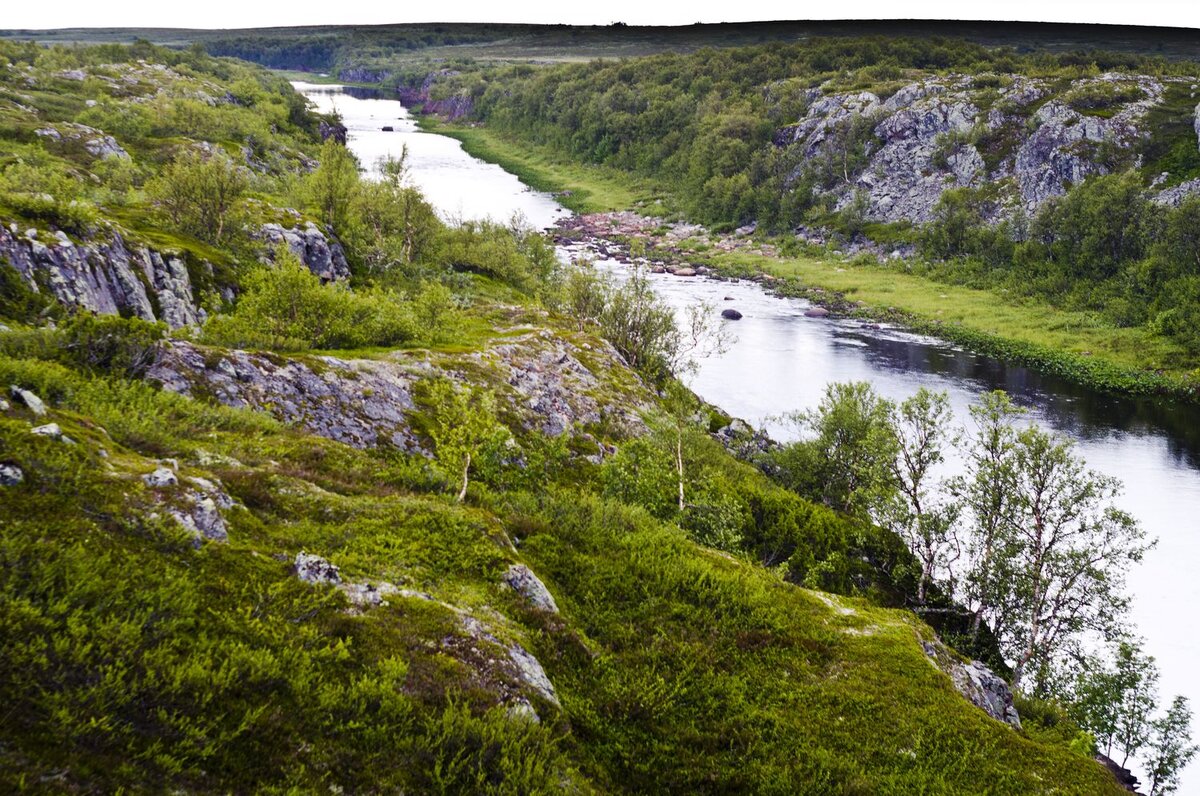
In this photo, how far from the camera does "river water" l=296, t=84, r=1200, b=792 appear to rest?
143 feet

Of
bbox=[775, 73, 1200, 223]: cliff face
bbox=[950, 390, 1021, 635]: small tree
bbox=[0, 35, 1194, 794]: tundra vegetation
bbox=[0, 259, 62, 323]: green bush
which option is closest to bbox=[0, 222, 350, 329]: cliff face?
bbox=[0, 259, 62, 323]: green bush

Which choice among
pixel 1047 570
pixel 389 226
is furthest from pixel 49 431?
pixel 389 226

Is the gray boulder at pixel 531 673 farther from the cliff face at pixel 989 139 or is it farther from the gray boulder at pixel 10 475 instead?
the cliff face at pixel 989 139

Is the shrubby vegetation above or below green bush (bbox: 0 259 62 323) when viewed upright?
below

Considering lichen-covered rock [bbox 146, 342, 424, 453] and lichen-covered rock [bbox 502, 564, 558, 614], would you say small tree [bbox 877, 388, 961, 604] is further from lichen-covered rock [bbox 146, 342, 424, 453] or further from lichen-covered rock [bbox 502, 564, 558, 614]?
lichen-covered rock [bbox 502, 564, 558, 614]

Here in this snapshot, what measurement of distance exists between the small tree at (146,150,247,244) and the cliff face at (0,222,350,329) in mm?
7899

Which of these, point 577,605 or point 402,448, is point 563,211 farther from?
point 577,605

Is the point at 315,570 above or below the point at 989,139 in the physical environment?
below

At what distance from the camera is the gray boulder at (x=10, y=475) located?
11188mm

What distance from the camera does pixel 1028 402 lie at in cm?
7369

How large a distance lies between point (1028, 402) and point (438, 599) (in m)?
76.8

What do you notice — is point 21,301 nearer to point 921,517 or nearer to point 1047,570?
point 921,517

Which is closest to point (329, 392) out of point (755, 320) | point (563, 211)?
point (755, 320)

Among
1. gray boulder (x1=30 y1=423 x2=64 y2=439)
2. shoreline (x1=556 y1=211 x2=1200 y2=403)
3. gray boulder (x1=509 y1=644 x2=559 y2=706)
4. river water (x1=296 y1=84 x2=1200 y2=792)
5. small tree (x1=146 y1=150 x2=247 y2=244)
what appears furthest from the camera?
shoreline (x1=556 y1=211 x2=1200 y2=403)
